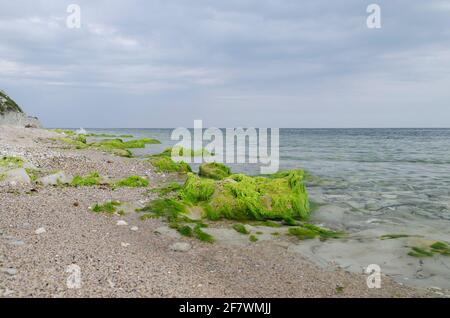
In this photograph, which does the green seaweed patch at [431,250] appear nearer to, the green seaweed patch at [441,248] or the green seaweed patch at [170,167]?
the green seaweed patch at [441,248]

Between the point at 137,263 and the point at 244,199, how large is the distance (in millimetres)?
4114

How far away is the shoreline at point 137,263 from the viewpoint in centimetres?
424

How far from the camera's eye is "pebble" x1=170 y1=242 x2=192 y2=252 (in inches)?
244

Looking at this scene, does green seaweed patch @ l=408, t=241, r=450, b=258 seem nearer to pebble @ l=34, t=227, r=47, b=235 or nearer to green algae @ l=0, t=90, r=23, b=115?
pebble @ l=34, t=227, r=47, b=235

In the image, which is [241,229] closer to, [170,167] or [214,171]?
[214,171]

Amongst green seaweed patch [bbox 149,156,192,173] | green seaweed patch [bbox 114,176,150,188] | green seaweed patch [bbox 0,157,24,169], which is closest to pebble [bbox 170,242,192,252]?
green seaweed patch [bbox 114,176,150,188]

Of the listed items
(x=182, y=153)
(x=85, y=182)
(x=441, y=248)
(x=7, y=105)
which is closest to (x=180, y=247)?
(x=441, y=248)

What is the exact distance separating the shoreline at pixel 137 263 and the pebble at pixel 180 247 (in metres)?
0.03

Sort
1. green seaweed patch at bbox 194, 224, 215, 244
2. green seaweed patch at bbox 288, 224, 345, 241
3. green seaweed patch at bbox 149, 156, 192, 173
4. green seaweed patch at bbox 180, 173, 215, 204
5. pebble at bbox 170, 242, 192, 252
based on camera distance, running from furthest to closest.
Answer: green seaweed patch at bbox 149, 156, 192, 173
green seaweed patch at bbox 180, 173, 215, 204
green seaweed patch at bbox 288, 224, 345, 241
green seaweed patch at bbox 194, 224, 215, 244
pebble at bbox 170, 242, 192, 252

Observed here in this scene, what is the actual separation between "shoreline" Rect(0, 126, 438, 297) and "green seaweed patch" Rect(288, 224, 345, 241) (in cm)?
58

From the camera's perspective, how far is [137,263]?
5113mm

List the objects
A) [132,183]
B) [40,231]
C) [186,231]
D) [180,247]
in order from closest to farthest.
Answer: [40,231], [180,247], [186,231], [132,183]
